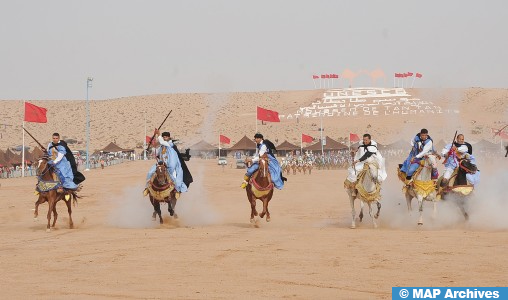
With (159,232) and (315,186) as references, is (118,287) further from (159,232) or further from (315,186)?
(315,186)

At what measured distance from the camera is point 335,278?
39.7 feet

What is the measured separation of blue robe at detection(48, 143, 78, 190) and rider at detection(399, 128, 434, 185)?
855cm

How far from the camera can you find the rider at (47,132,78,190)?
21297 millimetres

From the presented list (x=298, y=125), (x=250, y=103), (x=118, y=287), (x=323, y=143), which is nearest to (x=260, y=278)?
(x=118, y=287)

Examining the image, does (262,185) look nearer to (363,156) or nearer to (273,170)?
(273,170)

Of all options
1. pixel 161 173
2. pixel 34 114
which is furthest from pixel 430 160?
pixel 34 114

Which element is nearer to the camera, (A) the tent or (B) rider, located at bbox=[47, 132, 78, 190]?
(B) rider, located at bbox=[47, 132, 78, 190]

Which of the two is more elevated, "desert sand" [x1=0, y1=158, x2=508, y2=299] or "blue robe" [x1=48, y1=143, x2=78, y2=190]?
"blue robe" [x1=48, y1=143, x2=78, y2=190]

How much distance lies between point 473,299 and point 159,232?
37.5ft

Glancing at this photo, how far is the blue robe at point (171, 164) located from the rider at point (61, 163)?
2.00 meters

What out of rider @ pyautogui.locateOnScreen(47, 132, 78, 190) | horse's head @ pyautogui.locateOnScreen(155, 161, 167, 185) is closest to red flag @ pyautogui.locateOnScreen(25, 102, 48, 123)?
rider @ pyautogui.locateOnScreen(47, 132, 78, 190)

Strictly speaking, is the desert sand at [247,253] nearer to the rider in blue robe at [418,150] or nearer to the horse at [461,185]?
the horse at [461,185]

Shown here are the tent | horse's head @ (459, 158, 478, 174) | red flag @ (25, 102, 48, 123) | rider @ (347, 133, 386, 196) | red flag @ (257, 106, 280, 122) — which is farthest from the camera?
the tent

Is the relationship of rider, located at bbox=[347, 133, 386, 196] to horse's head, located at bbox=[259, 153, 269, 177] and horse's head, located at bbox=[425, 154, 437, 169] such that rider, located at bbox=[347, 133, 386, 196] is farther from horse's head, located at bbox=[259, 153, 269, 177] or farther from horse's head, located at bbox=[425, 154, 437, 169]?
horse's head, located at bbox=[259, 153, 269, 177]
